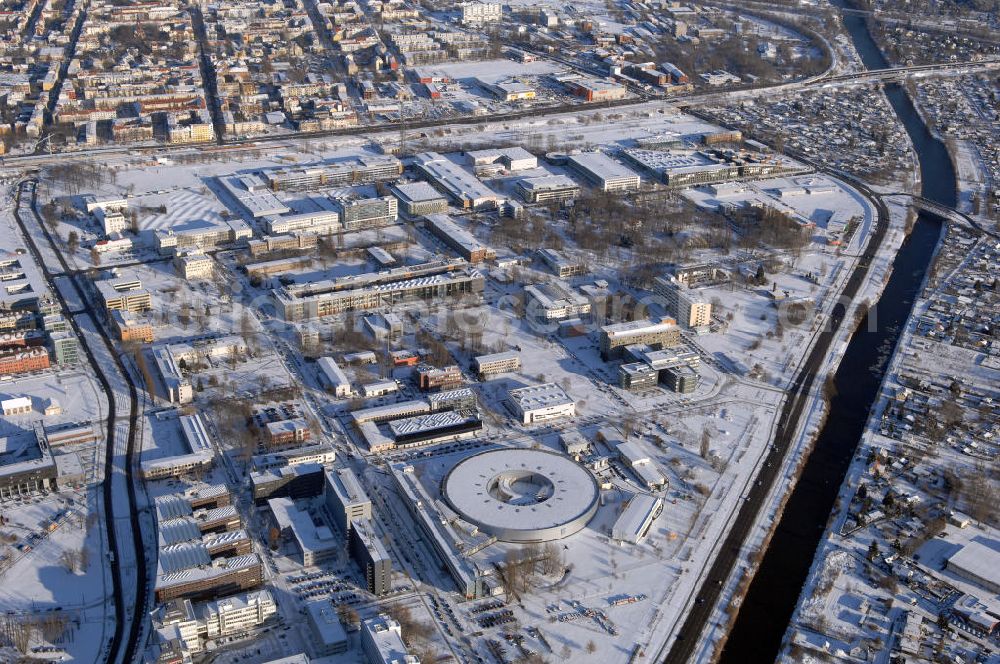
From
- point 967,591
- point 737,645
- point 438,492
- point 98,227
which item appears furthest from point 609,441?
point 98,227

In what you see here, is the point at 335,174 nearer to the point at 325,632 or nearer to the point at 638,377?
the point at 638,377

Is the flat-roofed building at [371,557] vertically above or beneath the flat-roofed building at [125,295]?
above

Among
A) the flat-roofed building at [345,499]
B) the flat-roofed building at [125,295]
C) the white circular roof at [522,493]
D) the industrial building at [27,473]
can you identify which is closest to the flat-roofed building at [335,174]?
the flat-roofed building at [125,295]

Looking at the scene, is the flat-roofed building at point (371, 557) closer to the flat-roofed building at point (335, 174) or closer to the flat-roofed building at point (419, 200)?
the flat-roofed building at point (419, 200)

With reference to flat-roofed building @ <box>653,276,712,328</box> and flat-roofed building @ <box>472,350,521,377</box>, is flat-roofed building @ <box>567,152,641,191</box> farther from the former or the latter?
flat-roofed building @ <box>472,350,521,377</box>

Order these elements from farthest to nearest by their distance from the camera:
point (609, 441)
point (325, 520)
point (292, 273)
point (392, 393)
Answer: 1. point (292, 273)
2. point (392, 393)
3. point (609, 441)
4. point (325, 520)

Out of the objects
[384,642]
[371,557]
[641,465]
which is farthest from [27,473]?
[641,465]

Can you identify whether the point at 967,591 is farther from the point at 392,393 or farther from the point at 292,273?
the point at 292,273
